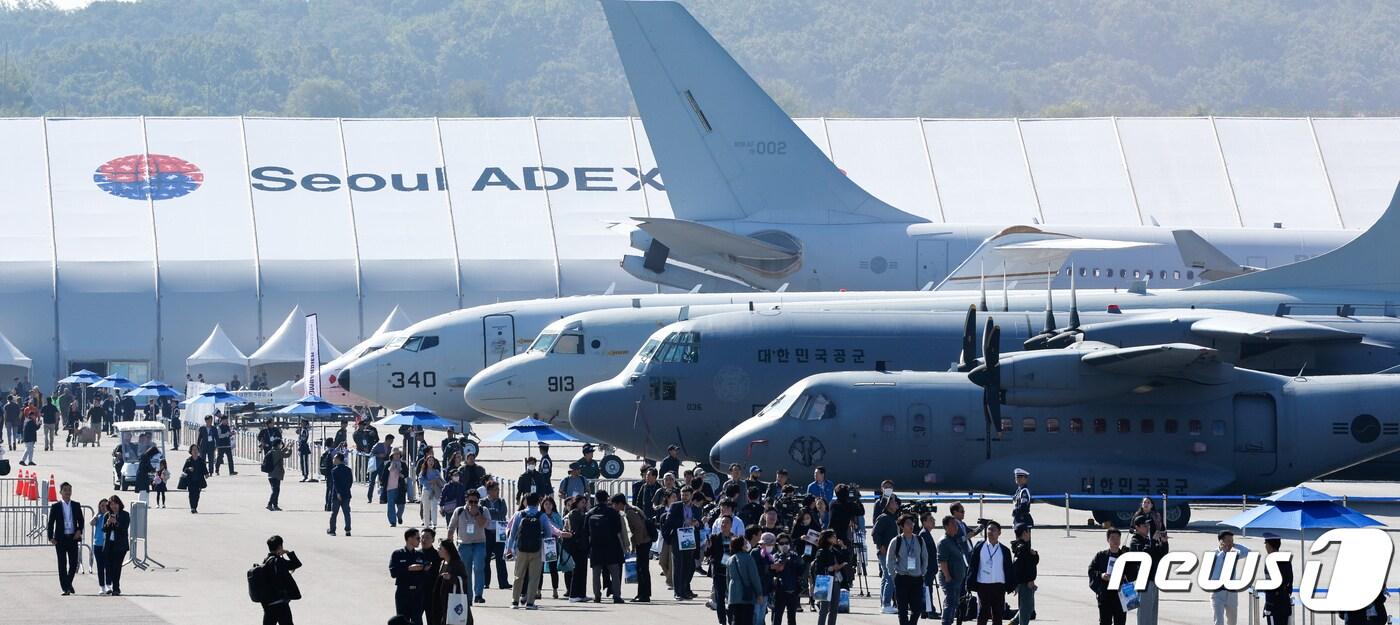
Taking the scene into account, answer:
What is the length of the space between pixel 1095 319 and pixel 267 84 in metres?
175

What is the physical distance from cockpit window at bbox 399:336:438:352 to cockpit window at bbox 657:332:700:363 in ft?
36.4

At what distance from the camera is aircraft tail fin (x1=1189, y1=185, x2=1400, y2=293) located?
3772cm

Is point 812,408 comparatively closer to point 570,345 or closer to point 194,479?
point 570,345

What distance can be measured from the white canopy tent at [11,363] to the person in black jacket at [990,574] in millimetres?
51509

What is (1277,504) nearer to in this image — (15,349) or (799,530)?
A: (799,530)

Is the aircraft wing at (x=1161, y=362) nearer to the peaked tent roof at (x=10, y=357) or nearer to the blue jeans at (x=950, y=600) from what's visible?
the blue jeans at (x=950, y=600)

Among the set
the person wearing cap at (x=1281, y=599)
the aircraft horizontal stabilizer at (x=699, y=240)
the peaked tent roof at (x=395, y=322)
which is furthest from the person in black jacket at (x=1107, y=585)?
the peaked tent roof at (x=395, y=322)

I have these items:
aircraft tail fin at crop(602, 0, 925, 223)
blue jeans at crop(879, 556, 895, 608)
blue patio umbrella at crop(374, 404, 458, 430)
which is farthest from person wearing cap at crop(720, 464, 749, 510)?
aircraft tail fin at crop(602, 0, 925, 223)

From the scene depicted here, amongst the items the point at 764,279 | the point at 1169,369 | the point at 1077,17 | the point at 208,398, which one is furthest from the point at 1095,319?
the point at 1077,17

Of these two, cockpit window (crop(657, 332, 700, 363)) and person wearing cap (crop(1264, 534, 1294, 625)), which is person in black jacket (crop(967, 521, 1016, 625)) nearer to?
person wearing cap (crop(1264, 534, 1294, 625))

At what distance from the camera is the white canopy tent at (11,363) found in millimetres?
62812

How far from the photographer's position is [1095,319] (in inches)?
1342

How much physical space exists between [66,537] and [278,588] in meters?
6.31

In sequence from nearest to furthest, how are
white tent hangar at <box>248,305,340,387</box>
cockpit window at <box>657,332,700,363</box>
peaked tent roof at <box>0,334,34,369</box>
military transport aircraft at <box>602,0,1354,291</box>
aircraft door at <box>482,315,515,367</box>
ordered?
cockpit window at <box>657,332,700,363</box>, aircraft door at <box>482,315,515,367</box>, military transport aircraft at <box>602,0,1354,291</box>, peaked tent roof at <box>0,334,34,369</box>, white tent hangar at <box>248,305,340,387</box>
